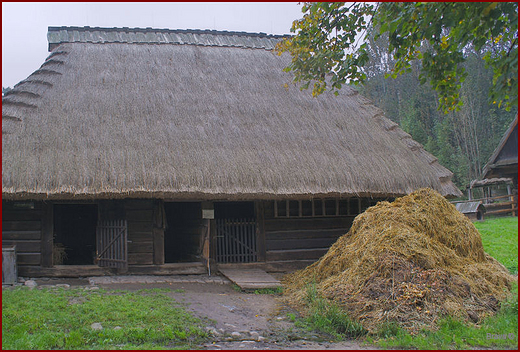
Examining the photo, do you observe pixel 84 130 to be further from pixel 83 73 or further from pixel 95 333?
pixel 95 333

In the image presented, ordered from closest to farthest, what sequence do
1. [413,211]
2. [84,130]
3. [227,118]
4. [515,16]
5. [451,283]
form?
[515,16], [451,283], [413,211], [84,130], [227,118]

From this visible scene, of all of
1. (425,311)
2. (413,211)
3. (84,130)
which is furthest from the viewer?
(84,130)

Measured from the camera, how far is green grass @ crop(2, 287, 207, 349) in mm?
5445

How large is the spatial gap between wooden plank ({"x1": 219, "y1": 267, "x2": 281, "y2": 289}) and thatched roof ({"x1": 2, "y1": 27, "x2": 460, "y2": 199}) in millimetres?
1750

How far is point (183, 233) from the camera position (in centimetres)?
1430

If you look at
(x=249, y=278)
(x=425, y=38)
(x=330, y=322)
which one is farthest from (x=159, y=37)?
(x=330, y=322)

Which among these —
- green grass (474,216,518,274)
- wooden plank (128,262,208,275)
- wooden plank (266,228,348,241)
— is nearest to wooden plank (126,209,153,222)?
wooden plank (128,262,208,275)

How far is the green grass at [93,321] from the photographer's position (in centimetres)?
545

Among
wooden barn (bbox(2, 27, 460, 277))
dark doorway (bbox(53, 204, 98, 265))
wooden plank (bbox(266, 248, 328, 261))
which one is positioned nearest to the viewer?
wooden barn (bbox(2, 27, 460, 277))

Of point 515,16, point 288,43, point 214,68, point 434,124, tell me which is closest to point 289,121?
point 214,68

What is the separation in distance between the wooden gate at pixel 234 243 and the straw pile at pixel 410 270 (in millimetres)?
1875

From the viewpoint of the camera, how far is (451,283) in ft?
23.2

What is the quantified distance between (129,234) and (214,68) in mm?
5880

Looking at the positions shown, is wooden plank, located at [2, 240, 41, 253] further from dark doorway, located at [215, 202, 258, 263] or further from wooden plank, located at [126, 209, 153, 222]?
dark doorway, located at [215, 202, 258, 263]
